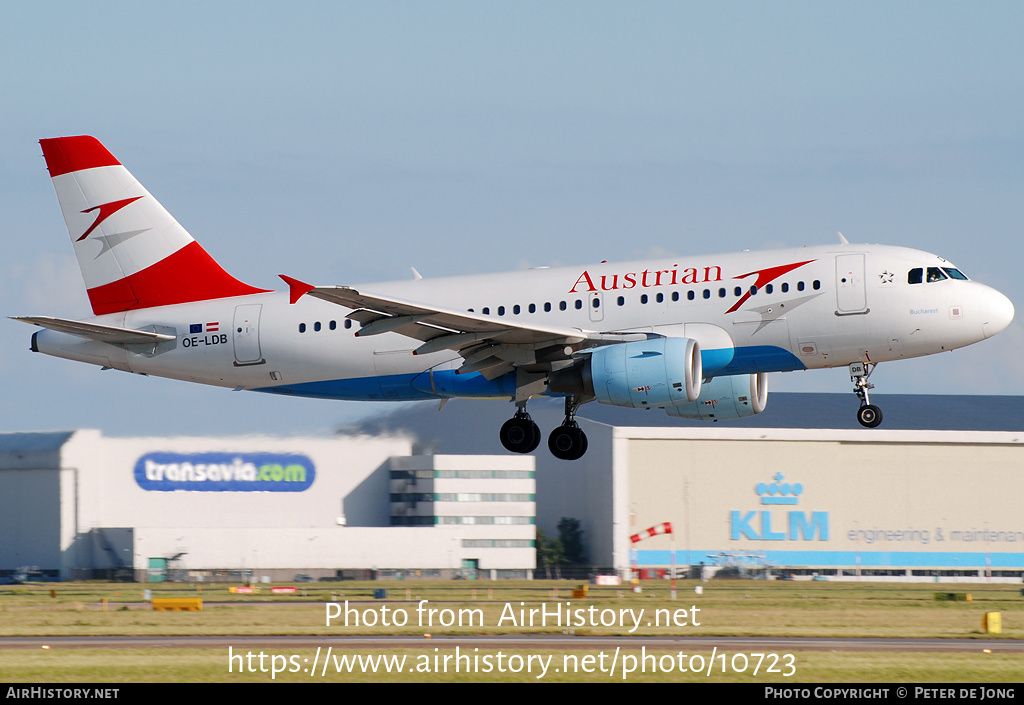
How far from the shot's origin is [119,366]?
38062 millimetres

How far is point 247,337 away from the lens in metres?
37.3

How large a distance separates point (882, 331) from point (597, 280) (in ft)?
24.5

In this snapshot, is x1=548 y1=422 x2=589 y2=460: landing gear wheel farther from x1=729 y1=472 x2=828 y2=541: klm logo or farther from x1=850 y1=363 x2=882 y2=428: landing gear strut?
x1=729 y1=472 x2=828 y2=541: klm logo

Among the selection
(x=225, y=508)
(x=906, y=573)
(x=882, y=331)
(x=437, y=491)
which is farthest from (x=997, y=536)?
(x=882, y=331)

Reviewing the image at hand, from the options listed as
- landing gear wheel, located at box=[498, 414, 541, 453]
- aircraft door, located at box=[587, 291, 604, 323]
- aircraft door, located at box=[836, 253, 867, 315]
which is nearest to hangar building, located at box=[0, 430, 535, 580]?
landing gear wheel, located at box=[498, 414, 541, 453]

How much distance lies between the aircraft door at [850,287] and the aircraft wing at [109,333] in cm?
1903

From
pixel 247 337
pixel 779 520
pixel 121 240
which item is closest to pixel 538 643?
pixel 247 337

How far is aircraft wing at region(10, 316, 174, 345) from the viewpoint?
1425 inches

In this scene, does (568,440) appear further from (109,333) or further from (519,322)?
(109,333)

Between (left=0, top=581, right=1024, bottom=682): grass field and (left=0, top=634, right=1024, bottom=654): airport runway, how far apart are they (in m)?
1.08

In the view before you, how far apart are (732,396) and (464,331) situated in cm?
852

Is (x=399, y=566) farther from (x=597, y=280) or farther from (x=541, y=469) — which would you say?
(x=597, y=280)

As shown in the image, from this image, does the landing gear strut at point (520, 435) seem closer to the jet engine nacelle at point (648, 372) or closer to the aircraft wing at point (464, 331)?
the aircraft wing at point (464, 331)
